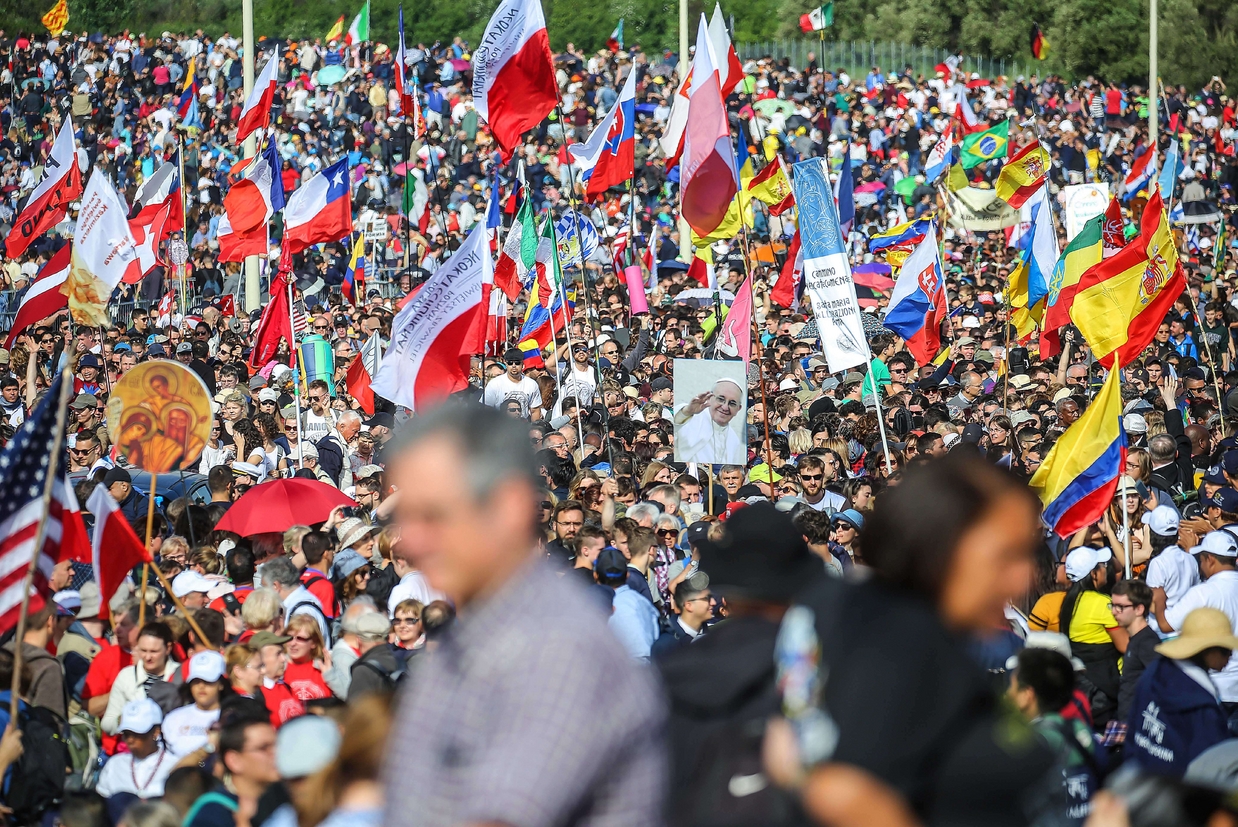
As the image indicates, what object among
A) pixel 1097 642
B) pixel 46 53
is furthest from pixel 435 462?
pixel 46 53

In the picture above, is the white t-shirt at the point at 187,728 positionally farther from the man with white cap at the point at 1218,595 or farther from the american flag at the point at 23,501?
the man with white cap at the point at 1218,595

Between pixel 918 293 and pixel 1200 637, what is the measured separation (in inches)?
383

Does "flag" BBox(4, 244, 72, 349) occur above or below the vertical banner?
below

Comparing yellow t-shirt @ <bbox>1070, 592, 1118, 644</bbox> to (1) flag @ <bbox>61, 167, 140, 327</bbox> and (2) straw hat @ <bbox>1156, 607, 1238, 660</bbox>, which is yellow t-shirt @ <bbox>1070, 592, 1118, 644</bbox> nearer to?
(2) straw hat @ <bbox>1156, 607, 1238, 660</bbox>

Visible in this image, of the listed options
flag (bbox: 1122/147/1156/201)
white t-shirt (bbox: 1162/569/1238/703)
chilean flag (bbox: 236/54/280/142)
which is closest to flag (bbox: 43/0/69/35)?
chilean flag (bbox: 236/54/280/142)

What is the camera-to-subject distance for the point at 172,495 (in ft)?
38.0

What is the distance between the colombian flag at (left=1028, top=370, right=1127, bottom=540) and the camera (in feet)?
27.8

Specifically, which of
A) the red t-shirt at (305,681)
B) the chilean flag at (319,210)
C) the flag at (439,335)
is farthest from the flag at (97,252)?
the red t-shirt at (305,681)

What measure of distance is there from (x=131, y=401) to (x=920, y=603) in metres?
6.80

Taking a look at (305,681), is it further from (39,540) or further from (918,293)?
(918,293)

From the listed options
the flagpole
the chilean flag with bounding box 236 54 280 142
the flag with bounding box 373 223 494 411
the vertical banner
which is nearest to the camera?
the flagpole

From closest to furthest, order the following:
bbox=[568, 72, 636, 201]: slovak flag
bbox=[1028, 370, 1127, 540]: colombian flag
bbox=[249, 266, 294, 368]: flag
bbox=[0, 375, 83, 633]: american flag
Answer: bbox=[0, 375, 83, 633]: american flag → bbox=[1028, 370, 1127, 540]: colombian flag → bbox=[249, 266, 294, 368]: flag → bbox=[568, 72, 636, 201]: slovak flag

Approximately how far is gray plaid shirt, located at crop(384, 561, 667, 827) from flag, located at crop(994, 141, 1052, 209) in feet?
51.3

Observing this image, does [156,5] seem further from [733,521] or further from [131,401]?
[733,521]
